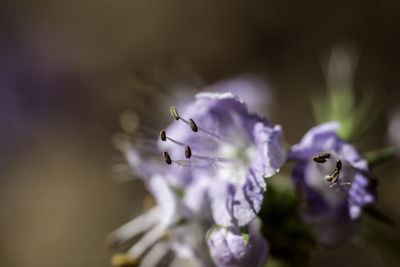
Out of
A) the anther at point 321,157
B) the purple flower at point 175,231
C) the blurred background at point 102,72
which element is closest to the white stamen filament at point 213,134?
the purple flower at point 175,231

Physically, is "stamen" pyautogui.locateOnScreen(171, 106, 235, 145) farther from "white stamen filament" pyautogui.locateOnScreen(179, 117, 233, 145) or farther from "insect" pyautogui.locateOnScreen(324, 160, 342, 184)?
"insect" pyautogui.locateOnScreen(324, 160, 342, 184)

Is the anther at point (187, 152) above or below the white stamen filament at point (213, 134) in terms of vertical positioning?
below

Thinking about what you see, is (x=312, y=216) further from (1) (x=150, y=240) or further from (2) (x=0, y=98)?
(2) (x=0, y=98)

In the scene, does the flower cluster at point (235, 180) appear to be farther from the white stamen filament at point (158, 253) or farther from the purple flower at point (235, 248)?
the white stamen filament at point (158, 253)

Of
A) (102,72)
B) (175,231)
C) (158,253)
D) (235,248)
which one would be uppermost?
(102,72)

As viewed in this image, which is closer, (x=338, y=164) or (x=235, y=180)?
(x=338, y=164)

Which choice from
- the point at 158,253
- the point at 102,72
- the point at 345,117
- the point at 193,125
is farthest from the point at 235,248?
the point at 102,72

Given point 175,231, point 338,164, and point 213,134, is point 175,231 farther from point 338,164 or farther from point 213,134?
point 338,164

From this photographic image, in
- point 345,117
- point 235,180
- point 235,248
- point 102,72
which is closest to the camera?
point 235,248

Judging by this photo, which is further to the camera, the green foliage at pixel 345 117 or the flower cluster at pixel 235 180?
the green foliage at pixel 345 117
